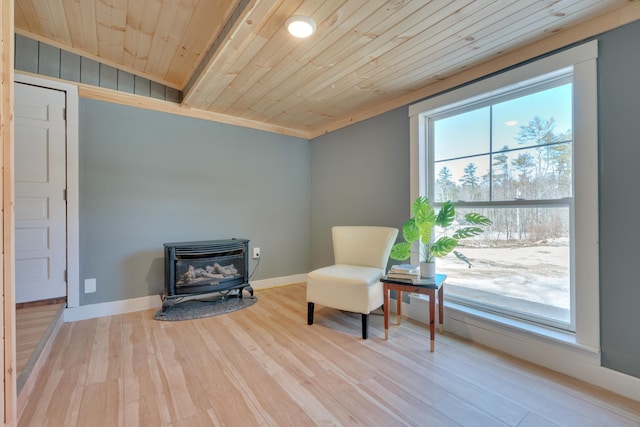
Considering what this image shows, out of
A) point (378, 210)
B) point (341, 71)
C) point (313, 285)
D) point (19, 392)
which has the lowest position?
point (19, 392)

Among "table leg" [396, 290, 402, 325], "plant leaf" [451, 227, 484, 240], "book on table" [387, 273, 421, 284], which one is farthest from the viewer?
"table leg" [396, 290, 402, 325]

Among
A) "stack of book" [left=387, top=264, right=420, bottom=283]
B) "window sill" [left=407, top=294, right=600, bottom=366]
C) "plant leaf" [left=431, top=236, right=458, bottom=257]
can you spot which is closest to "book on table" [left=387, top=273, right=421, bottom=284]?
"stack of book" [left=387, top=264, right=420, bottom=283]

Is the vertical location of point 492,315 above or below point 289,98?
below

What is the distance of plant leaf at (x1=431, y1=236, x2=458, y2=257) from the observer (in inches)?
77.3

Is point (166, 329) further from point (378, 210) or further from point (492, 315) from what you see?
point (492, 315)

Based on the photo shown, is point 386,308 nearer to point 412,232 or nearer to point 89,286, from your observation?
point 412,232

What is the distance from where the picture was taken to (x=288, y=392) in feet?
4.97

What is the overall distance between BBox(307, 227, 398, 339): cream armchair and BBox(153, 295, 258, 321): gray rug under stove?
2.96 feet

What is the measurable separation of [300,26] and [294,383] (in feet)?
6.93

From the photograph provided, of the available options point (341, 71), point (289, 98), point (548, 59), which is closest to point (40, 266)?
point (289, 98)

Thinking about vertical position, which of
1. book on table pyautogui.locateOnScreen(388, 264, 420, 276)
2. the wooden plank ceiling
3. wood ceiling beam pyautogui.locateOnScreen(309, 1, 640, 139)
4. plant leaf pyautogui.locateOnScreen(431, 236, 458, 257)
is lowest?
book on table pyautogui.locateOnScreen(388, 264, 420, 276)

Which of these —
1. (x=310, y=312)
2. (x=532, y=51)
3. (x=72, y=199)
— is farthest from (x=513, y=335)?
(x=72, y=199)

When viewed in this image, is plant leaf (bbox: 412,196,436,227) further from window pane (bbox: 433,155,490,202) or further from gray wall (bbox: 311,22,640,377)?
gray wall (bbox: 311,22,640,377)

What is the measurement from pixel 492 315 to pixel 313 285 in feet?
4.63
